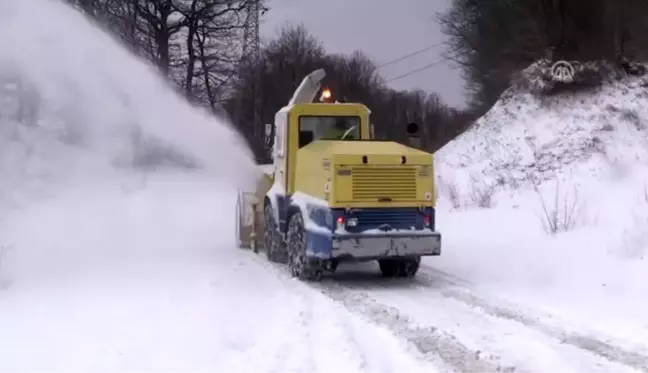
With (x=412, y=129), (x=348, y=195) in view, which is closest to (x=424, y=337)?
(x=348, y=195)

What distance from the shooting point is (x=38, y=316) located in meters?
8.48

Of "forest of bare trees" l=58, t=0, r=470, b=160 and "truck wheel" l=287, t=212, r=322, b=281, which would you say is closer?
"truck wheel" l=287, t=212, r=322, b=281

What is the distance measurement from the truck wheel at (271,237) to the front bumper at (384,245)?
2572mm

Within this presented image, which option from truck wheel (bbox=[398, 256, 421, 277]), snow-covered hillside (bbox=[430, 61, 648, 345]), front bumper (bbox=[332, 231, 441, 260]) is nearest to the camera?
snow-covered hillside (bbox=[430, 61, 648, 345])

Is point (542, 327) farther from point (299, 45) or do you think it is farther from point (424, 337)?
point (299, 45)

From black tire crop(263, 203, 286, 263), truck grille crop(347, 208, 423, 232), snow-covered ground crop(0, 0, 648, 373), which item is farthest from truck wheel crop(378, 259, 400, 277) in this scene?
black tire crop(263, 203, 286, 263)

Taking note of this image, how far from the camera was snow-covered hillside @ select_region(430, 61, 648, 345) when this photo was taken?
9.92m

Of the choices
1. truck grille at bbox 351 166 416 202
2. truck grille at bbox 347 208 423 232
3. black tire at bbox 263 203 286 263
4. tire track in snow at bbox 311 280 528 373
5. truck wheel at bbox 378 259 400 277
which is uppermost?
truck grille at bbox 351 166 416 202

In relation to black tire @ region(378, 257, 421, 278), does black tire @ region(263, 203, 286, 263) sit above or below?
above

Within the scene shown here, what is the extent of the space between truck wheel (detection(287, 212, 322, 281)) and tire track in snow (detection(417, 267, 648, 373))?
5.07 feet

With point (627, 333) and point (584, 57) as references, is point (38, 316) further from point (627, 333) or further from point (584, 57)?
point (584, 57)

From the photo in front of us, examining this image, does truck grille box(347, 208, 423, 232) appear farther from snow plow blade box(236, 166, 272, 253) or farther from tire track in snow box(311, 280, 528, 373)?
snow plow blade box(236, 166, 272, 253)

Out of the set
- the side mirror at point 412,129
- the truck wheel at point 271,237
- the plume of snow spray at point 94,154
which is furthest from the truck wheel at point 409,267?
the plume of snow spray at point 94,154

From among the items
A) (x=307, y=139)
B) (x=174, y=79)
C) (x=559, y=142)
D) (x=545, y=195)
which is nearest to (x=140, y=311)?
(x=307, y=139)
